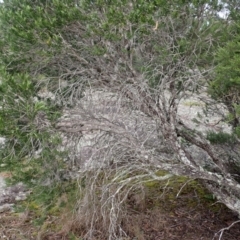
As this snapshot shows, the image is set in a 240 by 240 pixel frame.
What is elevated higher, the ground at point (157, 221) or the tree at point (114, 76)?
the tree at point (114, 76)

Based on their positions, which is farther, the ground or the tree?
the ground

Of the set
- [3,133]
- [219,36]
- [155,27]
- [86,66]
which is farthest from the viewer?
[86,66]

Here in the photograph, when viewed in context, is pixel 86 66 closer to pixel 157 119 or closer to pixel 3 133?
pixel 157 119

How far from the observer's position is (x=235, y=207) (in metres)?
5.00

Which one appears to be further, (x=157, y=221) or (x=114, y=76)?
(x=157, y=221)

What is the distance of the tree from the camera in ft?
14.3

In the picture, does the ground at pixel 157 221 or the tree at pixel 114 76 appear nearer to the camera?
the tree at pixel 114 76

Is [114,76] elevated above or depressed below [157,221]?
above

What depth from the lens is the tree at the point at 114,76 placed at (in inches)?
171

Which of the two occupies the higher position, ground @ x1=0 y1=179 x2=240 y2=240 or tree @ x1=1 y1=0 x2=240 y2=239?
tree @ x1=1 y1=0 x2=240 y2=239

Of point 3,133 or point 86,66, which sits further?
point 86,66

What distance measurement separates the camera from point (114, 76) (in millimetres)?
5082

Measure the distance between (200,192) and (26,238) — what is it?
3200 millimetres

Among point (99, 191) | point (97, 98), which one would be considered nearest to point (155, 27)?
point (97, 98)
